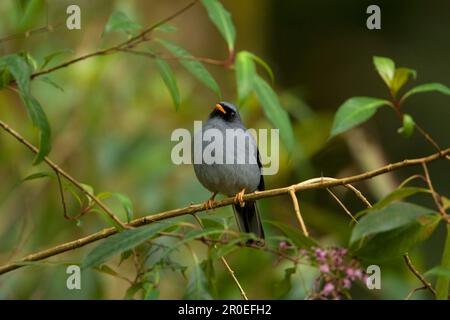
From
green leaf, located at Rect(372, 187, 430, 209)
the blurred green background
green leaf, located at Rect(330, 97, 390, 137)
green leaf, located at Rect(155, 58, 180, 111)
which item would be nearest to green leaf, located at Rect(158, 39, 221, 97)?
green leaf, located at Rect(155, 58, 180, 111)

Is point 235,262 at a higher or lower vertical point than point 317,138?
lower

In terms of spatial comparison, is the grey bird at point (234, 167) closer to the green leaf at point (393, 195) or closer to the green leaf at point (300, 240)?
the green leaf at point (300, 240)

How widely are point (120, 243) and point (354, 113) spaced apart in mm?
975

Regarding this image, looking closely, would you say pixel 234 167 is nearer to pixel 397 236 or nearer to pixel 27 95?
pixel 27 95

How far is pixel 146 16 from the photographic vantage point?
6.93 metres

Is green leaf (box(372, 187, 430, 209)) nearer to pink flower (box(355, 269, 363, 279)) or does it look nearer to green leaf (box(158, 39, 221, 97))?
pink flower (box(355, 269, 363, 279))

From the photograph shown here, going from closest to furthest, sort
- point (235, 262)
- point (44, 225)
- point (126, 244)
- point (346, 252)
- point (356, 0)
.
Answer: point (346, 252), point (126, 244), point (235, 262), point (44, 225), point (356, 0)

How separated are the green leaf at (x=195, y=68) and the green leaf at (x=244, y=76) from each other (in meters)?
0.20

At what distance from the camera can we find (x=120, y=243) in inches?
97.8

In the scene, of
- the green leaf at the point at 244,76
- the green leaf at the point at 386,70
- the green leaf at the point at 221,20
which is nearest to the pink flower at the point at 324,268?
the green leaf at the point at 244,76

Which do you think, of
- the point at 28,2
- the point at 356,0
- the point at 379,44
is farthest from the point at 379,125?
the point at 28,2

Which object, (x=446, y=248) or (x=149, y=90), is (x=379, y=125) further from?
(x=446, y=248)

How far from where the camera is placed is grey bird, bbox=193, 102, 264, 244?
440cm

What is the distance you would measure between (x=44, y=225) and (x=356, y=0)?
7063 millimetres
